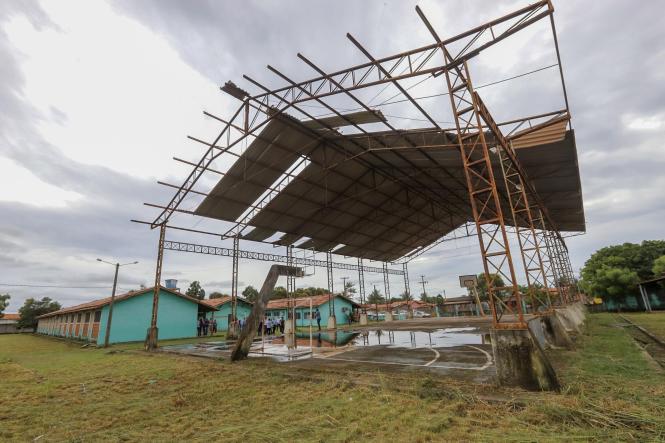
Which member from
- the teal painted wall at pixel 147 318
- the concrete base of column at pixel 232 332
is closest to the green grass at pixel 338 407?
the concrete base of column at pixel 232 332

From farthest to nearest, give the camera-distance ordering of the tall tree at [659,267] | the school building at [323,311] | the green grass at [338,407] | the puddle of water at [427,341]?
the school building at [323,311] → the tall tree at [659,267] → the puddle of water at [427,341] → the green grass at [338,407]

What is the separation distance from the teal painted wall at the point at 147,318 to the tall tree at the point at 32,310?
39512mm

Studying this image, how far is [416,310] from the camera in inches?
2368

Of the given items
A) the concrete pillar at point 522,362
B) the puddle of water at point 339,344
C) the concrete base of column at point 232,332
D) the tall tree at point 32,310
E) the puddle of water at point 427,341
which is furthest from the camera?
the tall tree at point 32,310

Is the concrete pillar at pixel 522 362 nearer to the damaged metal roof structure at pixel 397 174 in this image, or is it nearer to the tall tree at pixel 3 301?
the damaged metal roof structure at pixel 397 174

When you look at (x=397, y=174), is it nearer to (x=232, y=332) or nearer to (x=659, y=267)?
(x=232, y=332)

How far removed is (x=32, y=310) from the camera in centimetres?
4831

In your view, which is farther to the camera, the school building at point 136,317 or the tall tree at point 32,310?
the tall tree at point 32,310

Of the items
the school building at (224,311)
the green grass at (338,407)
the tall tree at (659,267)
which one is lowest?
the green grass at (338,407)

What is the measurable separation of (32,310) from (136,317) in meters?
41.9

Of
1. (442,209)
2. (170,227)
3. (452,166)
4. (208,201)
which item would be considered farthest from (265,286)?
(442,209)

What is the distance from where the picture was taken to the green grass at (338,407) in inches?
154

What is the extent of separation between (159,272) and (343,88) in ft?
49.2

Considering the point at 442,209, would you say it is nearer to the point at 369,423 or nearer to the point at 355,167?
the point at 355,167
